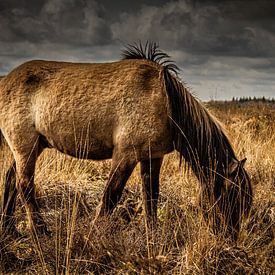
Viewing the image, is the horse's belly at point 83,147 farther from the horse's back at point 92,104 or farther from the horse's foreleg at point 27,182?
the horse's foreleg at point 27,182

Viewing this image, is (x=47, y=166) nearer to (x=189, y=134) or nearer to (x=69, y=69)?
(x=69, y=69)

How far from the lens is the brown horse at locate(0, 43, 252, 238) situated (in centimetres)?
433

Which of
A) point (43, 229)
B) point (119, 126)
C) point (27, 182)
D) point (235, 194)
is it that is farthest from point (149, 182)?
point (27, 182)

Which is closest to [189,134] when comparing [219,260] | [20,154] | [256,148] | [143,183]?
[143,183]

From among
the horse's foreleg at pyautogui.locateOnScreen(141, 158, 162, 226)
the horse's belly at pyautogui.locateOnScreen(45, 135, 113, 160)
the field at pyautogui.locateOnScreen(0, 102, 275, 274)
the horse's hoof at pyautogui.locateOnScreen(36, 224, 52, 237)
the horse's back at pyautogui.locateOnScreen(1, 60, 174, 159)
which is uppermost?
the horse's back at pyautogui.locateOnScreen(1, 60, 174, 159)

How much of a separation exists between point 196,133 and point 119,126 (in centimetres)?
84

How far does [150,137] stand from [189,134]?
0.46 meters

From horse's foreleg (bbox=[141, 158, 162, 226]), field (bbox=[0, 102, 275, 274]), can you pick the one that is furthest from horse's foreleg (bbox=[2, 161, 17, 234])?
horse's foreleg (bbox=[141, 158, 162, 226])

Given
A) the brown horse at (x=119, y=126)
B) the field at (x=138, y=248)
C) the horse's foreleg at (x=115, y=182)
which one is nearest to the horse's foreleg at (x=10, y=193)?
the brown horse at (x=119, y=126)

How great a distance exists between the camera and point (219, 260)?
332cm

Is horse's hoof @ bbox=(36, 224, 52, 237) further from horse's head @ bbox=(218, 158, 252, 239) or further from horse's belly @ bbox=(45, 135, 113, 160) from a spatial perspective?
horse's head @ bbox=(218, 158, 252, 239)

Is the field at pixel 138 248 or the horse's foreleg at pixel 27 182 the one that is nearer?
the field at pixel 138 248

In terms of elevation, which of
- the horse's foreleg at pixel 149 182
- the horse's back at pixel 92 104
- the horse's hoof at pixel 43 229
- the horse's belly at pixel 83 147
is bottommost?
the horse's hoof at pixel 43 229

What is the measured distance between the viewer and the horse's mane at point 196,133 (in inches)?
175
